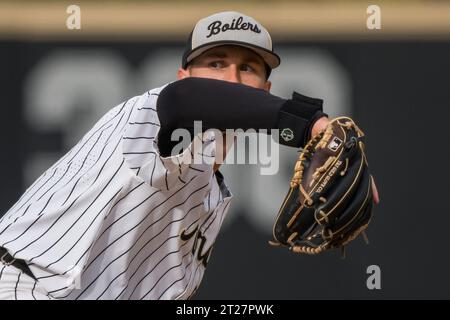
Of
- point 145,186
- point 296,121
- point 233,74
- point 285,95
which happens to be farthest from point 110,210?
point 285,95

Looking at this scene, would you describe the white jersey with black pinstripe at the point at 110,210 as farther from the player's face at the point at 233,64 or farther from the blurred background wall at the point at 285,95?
the blurred background wall at the point at 285,95

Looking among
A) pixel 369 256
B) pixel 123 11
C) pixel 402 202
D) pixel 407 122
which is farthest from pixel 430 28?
pixel 123 11

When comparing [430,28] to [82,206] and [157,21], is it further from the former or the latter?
[82,206]

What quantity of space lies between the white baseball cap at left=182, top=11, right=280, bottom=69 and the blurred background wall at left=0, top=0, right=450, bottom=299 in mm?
1573

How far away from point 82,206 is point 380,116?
6.83 feet

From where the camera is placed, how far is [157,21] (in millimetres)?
3572

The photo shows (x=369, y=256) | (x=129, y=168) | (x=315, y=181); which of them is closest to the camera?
(x=315, y=181)

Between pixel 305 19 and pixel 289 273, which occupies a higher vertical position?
pixel 305 19

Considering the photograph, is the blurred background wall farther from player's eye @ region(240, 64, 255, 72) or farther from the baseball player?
player's eye @ region(240, 64, 255, 72)

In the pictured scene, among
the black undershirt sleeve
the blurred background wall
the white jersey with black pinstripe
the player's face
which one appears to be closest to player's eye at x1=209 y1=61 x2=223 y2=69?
the player's face

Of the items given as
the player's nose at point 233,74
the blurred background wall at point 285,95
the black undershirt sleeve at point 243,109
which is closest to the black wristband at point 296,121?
the black undershirt sleeve at point 243,109

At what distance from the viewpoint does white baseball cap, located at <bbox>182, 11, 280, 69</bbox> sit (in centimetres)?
188

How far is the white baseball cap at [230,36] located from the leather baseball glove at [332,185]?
1.75 ft

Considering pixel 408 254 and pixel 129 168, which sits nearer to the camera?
pixel 129 168
